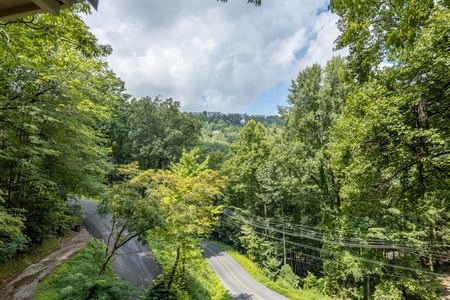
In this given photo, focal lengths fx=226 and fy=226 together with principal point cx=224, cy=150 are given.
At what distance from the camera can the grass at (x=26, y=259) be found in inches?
323

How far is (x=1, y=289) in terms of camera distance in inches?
295

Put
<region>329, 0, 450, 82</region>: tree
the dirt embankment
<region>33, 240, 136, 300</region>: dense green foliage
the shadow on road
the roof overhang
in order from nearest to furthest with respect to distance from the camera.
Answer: the roof overhang
<region>329, 0, 450, 82</region>: tree
<region>33, 240, 136, 300</region>: dense green foliage
the dirt embankment
the shadow on road

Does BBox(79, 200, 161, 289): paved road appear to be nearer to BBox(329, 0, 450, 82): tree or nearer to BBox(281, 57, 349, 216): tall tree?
BBox(329, 0, 450, 82): tree

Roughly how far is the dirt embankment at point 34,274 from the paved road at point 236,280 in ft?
32.1

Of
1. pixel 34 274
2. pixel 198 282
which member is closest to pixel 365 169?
pixel 198 282

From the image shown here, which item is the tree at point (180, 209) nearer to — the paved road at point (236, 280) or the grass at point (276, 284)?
the paved road at point (236, 280)

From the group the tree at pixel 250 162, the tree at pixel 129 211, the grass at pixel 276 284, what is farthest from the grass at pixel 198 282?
the tree at pixel 250 162

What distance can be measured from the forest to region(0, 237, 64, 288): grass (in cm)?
35

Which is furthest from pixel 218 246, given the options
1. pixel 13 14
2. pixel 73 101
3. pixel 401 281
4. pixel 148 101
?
pixel 13 14

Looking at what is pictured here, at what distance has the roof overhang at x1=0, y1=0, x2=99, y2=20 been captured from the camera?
58.4 inches

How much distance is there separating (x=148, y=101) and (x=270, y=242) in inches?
798

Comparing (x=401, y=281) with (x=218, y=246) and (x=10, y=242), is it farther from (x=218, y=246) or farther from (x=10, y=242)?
(x=10, y=242)

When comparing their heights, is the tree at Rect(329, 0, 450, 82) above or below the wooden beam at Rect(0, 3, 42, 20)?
above

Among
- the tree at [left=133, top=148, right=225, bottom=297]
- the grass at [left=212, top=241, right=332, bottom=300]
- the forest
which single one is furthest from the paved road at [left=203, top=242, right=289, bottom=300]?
the tree at [left=133, top=148, right=225, bottom=297]
